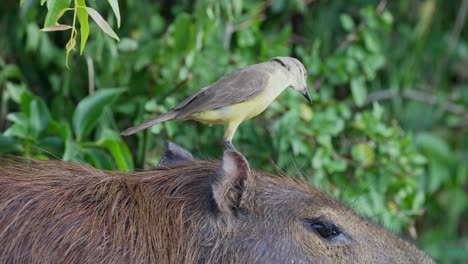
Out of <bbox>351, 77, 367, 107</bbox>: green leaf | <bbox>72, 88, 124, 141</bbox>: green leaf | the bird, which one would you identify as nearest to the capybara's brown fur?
the bird

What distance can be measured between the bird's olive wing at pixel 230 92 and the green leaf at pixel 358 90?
2083 millimetres

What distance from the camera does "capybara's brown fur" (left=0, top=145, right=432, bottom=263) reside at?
3043mm

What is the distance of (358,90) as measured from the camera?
5.65 metres

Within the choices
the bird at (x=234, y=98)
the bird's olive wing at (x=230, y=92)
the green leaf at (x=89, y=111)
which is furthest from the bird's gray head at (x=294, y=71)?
the green leaf at (x=89, y=111)

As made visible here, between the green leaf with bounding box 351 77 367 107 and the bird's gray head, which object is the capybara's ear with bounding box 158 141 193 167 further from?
the green leaf with bounding box 351 77 367 107

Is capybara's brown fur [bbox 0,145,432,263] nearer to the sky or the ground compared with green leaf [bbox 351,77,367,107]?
nearer to the sky

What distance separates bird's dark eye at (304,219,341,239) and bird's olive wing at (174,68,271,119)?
509mm

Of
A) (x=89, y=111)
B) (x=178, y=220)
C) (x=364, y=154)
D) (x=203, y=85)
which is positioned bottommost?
(x=364, y=154)

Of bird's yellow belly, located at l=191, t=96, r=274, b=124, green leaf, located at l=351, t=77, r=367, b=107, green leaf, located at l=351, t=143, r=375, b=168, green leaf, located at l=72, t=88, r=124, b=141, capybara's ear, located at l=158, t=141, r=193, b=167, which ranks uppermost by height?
bird's yellow belly, located at l=191, t=96, r=274, b=124

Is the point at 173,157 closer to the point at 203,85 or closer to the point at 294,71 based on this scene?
the point at 294,71

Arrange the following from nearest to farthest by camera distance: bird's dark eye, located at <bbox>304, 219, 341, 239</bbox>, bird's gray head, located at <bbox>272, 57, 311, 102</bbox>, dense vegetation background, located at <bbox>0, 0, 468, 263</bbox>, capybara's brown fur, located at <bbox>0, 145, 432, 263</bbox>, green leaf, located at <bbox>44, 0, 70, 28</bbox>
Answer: green leaf, located at <bbox>44, 0, 70, 28</bbox> → capybara's brown fur, located at <bbox>0, 145, 432, 263</bbox> → bird's dark eye, located at <bbox>304, 219, 341, 239</bbox> → bird's gray head, located at <bbox>272, 57, 311, 102</bbox> → dense vegetation background, located at <bbox>0, 0, 468, 263</bbox>

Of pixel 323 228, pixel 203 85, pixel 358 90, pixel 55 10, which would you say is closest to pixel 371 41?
pixel 358 90

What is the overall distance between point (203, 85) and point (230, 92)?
156 centimetres

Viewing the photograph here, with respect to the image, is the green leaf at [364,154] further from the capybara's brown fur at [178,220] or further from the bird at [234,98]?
the capybara's brown fur at [178,220]
